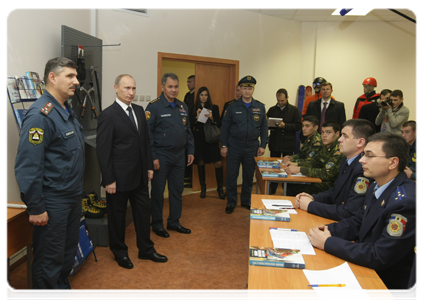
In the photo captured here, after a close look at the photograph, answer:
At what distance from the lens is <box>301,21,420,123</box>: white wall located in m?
6.15

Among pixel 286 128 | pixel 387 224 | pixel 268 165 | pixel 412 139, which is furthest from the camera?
pixel 286 128

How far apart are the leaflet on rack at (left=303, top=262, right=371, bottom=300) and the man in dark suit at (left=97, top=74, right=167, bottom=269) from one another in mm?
1748

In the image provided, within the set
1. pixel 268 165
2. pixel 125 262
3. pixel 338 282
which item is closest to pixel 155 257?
pixel 125 262

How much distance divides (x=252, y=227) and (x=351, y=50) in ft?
17.5

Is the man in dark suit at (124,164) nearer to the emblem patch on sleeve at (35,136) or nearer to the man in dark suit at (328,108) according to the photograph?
the emblem patch on sleeve at (35,136)

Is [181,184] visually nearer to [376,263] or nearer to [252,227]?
[252,227]

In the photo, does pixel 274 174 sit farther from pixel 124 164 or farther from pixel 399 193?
pixel 399 193

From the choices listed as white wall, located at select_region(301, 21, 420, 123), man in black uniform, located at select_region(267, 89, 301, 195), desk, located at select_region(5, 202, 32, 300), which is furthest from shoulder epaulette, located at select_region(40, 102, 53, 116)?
white wall, located at select_region(301, 21, 420, 123)

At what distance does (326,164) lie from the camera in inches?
126

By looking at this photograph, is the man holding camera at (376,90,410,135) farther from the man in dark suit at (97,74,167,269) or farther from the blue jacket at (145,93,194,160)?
the man in dark suit at (97,74,167,269)

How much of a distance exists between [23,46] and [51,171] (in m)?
1.47

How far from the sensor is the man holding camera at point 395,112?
482cm

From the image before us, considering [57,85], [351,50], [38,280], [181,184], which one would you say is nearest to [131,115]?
[57,85]

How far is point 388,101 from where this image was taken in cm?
496
